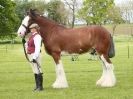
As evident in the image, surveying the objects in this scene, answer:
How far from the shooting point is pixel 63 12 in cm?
10969

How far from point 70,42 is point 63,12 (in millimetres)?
94517

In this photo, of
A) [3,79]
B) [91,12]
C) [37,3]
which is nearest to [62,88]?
[3,79]

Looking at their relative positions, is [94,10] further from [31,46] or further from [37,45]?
[37,45]

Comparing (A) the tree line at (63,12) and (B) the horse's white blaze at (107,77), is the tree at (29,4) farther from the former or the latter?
(B) the horse's white blaze at (107,77)

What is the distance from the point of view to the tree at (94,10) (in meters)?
87.6

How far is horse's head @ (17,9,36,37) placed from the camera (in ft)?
48.9

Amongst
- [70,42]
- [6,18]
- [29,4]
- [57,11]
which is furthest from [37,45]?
[29,4]

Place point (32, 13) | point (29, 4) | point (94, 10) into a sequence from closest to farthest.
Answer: point (32, 13) < point (94, 10) < point (29, 4)

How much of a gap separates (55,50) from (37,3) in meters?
103

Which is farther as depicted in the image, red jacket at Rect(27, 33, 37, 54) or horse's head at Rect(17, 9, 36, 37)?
horse's head at Rect(17, 9, 36, 37)

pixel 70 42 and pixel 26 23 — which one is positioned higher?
pixel 26 23

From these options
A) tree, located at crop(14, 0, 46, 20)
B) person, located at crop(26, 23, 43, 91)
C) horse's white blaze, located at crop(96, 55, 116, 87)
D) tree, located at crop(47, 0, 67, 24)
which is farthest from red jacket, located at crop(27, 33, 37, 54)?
tree, located at crop(14, 0, 46, 20)

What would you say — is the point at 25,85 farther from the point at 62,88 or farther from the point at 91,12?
the point at 91,12

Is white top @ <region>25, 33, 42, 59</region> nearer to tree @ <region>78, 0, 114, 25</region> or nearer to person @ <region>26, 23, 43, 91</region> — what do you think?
person @ <region>26, 23, 43, 91</region>
